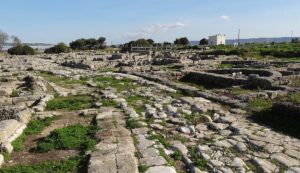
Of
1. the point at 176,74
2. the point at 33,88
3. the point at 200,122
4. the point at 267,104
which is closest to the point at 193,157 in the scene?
the point at 200,122

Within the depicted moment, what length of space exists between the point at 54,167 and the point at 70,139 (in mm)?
1151

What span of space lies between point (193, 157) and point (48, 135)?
2.87 m

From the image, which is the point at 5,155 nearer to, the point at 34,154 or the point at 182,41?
the point at 34,154

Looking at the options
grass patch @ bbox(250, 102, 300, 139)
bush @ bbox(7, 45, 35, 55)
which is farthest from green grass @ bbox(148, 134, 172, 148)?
bush @ bbox(7, 45, 35, 55)

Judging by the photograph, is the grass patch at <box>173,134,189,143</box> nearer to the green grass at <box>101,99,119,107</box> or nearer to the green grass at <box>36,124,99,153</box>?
the green grass at <box>36,124,99,153</box>

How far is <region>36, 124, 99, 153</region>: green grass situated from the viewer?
225 inches

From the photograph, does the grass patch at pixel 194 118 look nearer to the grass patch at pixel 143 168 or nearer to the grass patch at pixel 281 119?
the grass patch at pixel 281 119

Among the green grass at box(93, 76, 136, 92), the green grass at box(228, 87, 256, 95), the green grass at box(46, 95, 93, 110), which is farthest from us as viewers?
the green grass at box(93, 76, 136, 92)

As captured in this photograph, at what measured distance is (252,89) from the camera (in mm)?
11328

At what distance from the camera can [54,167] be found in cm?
489

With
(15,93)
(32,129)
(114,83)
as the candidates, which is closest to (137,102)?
(32,129)

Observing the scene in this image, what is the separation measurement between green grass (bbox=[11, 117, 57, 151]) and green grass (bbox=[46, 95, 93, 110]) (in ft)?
3.69

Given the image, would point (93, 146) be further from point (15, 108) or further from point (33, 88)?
point (33, 88)

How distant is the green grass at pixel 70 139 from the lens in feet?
18.7
